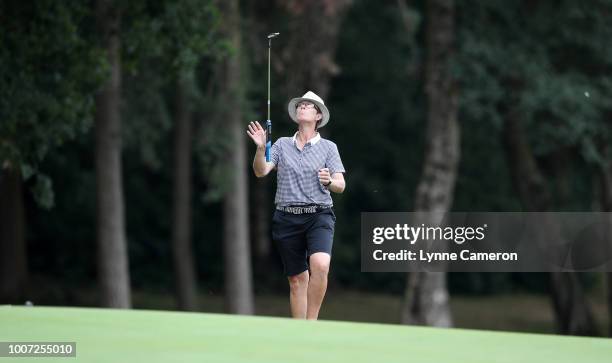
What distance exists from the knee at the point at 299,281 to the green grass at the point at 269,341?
34 cm

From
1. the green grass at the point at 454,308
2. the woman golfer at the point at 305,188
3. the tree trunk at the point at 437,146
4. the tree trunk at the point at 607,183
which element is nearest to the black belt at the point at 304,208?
the woman golfer at the point at 305,188

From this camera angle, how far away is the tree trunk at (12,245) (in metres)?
33.1

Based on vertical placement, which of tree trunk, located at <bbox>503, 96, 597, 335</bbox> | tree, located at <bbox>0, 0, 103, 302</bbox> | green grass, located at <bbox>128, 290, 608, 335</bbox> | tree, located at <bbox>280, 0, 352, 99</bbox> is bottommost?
green grass, located at <bbox>128, 290, 608, 335</bbox>

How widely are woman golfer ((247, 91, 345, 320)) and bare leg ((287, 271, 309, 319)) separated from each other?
0.05 ft

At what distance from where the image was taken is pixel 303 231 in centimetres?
1145

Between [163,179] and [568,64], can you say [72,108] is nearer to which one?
[568,64]

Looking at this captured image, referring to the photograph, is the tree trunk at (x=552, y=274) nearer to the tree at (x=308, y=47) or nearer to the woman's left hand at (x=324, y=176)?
the tree at (x=308, y=47)

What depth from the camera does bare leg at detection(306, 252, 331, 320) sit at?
11.4 metres

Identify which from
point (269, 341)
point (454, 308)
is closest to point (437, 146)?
point (454, 308)

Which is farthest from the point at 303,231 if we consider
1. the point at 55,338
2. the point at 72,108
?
the point at 72,108

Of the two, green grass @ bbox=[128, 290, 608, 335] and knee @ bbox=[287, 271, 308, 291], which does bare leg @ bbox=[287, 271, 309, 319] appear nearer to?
knee @ bbox=[287, 271, 308, 291]

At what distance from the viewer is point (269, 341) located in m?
10.3

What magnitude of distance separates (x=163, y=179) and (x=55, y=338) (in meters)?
31.8

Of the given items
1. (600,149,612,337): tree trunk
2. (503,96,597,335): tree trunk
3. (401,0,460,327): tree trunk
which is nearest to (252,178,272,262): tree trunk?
(503,96,597,335): tree trunk
